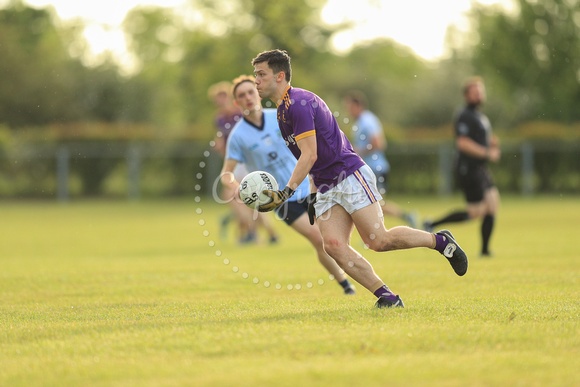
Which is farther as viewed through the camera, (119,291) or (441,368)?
(119,291)

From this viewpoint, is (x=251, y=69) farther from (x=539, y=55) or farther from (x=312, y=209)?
(x=312, y=209)

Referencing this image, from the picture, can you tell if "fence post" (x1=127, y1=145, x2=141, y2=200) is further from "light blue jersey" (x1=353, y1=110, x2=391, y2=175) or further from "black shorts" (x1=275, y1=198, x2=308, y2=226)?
"black shorts" (x1=275, y1=198, x2=308, y2=226)

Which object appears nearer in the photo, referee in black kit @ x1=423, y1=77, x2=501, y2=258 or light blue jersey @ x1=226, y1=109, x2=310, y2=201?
light blue jersey @ x1=226, y1=109, x2=310, y2=201

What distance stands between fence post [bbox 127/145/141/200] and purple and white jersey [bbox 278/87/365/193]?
27813 mm

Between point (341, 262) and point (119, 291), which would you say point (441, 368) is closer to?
point (341, 262)

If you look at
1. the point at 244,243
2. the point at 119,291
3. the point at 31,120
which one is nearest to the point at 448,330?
the point at 119,291

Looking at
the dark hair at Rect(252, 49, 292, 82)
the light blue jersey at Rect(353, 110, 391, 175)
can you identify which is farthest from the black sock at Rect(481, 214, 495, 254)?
the dark hair at Rect(252, 49, 292, 82)

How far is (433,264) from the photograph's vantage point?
37.4 feet

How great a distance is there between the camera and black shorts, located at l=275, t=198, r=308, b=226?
8359 mm

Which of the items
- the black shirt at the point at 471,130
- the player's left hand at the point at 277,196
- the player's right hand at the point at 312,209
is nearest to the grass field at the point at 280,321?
the player's right hand at the point at 312,209

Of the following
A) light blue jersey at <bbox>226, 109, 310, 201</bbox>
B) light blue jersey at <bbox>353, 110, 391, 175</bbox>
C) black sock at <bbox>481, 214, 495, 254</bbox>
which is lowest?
black sock at <bbox>481, 214, 495, 254</bbox>

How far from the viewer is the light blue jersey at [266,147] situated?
8672mm

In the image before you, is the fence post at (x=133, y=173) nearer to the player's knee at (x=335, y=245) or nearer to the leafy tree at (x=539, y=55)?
the leafy tree at (x=539, y=55)

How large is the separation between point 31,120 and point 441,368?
42.3 m
